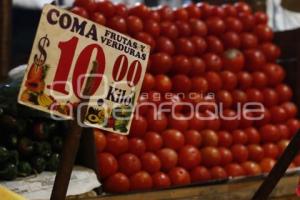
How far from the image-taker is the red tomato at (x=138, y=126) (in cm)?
195

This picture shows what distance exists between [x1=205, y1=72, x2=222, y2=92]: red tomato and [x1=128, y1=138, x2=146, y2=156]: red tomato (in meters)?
0.48

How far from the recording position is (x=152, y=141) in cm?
196

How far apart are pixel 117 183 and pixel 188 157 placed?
37 cm

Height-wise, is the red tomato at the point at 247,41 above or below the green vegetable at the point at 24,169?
above

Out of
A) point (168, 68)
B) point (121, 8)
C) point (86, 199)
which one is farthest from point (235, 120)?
point (86, 199)

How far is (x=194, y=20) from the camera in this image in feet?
7.48

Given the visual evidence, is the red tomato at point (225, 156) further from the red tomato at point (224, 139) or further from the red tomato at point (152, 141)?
the red tomato at point (152, 141)

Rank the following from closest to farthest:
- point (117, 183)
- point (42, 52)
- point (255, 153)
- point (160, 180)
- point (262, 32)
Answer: point (42, 52)
point (117, 183)
point (160, 180)
point (255, 153)
point (262, 32)

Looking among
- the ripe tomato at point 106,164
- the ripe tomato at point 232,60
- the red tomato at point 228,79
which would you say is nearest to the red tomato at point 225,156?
the red tomato at point 228,79

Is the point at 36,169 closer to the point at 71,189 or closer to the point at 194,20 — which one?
the point at 71,189

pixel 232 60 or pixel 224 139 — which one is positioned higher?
pixel 232 60

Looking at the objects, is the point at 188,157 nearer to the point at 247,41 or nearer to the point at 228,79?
the point at 228,79

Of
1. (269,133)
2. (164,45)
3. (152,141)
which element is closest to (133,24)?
(164,45)

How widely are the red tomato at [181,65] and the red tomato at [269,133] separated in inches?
19.3
